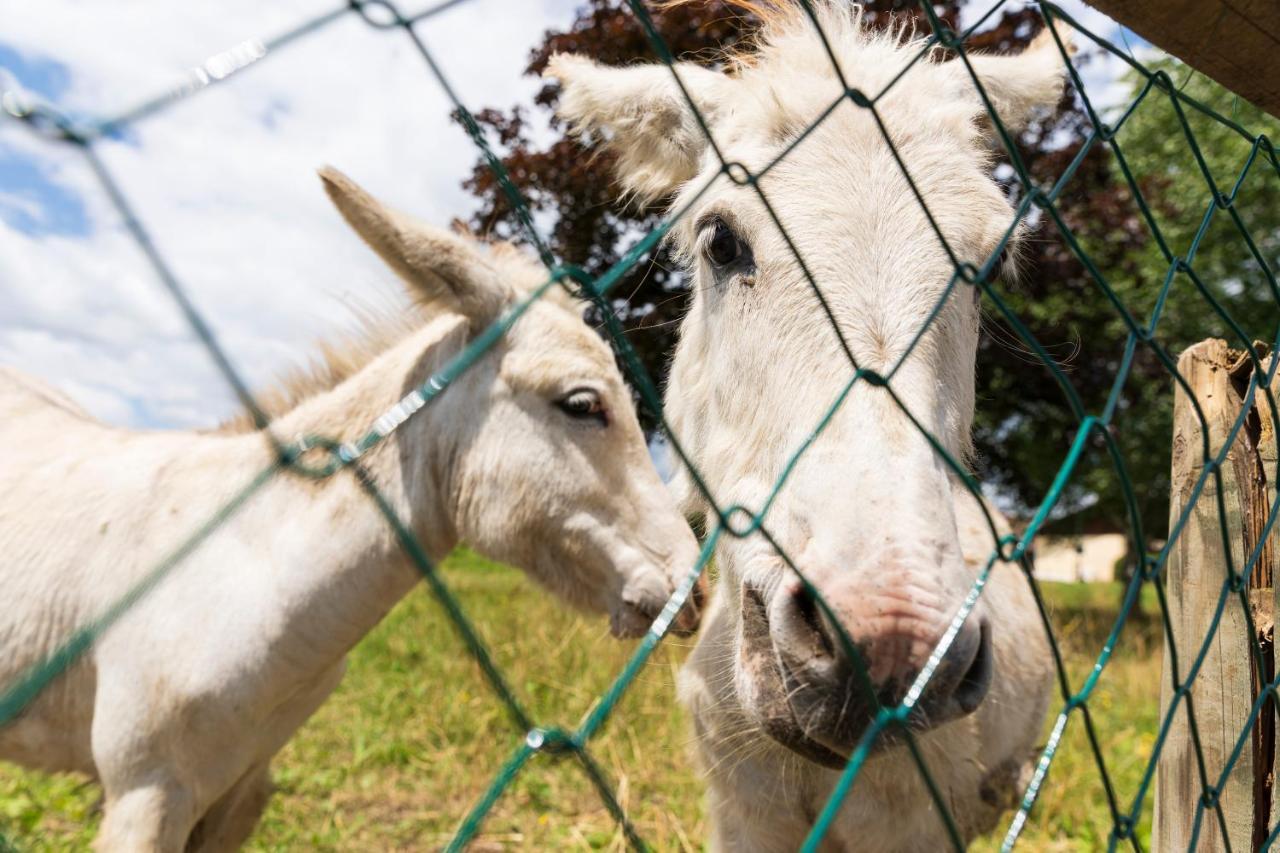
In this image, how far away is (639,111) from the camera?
7.78 ft

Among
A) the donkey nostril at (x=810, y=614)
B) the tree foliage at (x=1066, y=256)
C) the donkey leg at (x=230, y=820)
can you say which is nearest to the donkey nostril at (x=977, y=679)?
the donkey nostril at (x=810, y=614)

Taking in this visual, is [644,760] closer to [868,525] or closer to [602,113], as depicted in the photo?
[602,113]

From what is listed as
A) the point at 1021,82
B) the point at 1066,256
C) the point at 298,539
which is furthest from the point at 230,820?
the point at 1066,256

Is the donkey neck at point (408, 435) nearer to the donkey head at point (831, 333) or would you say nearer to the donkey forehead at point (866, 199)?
the donkey head at point (831, 333)

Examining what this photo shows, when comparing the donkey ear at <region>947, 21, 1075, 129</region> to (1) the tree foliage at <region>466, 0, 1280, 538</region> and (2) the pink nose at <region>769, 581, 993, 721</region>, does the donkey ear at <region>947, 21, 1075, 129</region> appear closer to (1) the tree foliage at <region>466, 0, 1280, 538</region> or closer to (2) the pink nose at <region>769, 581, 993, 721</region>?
(2) the pink nose at <region>769, 581, 993, 721</region>

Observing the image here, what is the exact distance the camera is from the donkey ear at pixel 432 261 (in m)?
2.49

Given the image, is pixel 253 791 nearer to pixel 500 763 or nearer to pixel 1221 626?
pixel 500 763

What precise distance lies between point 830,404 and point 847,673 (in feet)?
1.60

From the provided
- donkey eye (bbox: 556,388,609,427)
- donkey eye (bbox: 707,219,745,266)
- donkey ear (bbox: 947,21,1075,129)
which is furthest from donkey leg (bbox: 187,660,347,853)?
donkey ear (bbox: 947,21,1075,129)

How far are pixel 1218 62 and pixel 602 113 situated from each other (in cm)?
154

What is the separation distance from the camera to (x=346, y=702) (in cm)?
581

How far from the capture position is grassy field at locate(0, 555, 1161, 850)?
3.92 m

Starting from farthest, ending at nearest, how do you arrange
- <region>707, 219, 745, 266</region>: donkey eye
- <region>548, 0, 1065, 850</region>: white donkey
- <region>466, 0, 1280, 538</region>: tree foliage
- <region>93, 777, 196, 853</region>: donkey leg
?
1. <region>466, 0, 1280, 538</region>: tree foliage
2. <region>93, 777, 196, 853</region>: donkey leg
3. <region>707, 219, 745, 266</region>: donkey eye
4. <region>548, 0, 1065, 850</region>: white donkey

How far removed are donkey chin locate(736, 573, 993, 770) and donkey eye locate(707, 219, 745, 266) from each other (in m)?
0.81
